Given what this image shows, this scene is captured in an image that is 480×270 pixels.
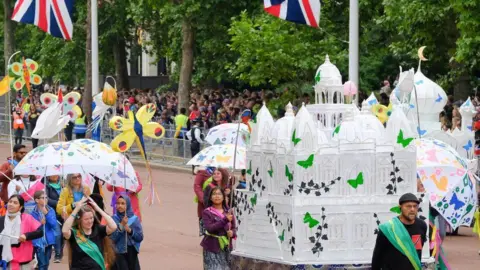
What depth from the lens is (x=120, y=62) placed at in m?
56.5

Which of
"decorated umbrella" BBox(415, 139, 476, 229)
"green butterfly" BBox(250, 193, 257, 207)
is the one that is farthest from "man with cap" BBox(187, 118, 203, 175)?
"green butterfly" BBox(250, 193, 257, 207)

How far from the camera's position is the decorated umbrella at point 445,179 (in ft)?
50.1

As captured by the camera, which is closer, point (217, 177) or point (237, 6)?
point (217, 177)

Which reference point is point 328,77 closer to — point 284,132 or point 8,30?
point 284,132

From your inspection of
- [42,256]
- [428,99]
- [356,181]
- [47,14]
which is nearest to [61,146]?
[42,256]

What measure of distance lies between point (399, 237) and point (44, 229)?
6280mm

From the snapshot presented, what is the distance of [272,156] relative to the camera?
13.7 m

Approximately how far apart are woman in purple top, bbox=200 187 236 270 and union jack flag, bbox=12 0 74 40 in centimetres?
1387

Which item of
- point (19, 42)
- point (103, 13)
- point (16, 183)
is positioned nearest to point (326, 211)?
point (16, 183)

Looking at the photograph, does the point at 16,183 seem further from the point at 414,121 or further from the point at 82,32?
the point at 82,32

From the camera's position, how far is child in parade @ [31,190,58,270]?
16.0m

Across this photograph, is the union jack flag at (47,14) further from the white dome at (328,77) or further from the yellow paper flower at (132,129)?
the white dome at (328,77)

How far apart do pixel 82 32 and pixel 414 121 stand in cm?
3536

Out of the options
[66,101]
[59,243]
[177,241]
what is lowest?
[177,241]
